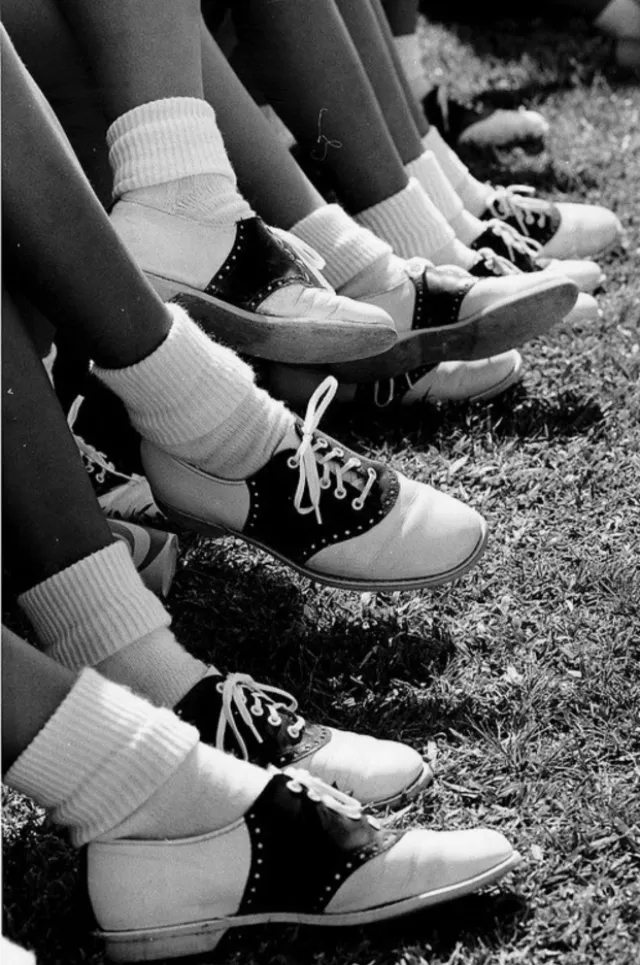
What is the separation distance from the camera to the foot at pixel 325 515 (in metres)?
1.62

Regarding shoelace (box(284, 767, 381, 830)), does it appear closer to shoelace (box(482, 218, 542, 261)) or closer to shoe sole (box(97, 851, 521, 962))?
shoe sole (box(97, 851, 521, 962))

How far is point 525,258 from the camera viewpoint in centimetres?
242

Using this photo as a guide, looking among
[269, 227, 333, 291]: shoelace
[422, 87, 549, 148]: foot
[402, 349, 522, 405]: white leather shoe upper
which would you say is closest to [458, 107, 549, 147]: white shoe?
[422, 87, 549, 148]: foot

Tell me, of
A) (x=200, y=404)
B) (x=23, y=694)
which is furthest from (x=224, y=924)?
(x=200, y=404)

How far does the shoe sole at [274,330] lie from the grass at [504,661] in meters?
0.29

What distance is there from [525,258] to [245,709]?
1317 mm

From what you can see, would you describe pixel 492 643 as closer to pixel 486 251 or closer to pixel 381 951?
pixel 381 951

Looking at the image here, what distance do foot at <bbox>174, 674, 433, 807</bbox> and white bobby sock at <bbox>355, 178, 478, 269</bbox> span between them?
1.00 meters

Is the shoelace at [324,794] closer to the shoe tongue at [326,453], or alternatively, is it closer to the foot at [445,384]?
the shoe tongue at [326,453]

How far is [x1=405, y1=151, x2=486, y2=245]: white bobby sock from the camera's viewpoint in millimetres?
2338

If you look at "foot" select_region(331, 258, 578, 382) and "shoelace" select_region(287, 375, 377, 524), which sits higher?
"shoelace" select_region(287, 375, 377, 524)

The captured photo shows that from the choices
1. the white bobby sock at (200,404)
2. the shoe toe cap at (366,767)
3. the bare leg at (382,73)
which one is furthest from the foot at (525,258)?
the shoe toe cap at (366,767)

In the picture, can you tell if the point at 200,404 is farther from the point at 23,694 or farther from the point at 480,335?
the point at 480,335

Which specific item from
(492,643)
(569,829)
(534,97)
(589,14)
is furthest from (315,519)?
(589,14)
